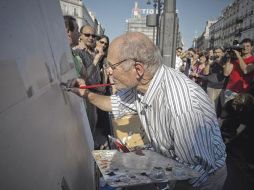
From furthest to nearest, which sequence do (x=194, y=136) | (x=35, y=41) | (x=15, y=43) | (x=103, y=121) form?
(x=103, y=121), (x=194, y=136), (x=35, y=41), (x=15, y=43)

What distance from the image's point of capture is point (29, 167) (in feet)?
2.69

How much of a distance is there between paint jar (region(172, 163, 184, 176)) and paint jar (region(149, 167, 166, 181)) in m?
0.06

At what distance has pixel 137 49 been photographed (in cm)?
150

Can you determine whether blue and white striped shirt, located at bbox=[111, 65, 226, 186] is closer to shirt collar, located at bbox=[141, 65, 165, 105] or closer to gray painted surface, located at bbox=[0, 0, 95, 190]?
shirt collar, located at bbox=[141, 65, 165, 105]

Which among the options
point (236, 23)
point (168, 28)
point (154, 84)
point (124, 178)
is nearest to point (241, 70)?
point (168, 28)

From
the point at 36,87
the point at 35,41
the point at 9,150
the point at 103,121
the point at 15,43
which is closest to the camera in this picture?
the point at 9,150

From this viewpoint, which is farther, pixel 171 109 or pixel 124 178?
pixel 171 109

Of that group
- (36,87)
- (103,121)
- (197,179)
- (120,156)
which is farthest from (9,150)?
(103,121)

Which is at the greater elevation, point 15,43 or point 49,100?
point 15,43

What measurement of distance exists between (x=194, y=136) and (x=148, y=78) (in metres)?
0.41

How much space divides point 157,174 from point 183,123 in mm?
270

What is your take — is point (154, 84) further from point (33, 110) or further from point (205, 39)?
point (205, 39)

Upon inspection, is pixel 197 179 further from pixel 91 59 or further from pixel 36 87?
pixel 91 59

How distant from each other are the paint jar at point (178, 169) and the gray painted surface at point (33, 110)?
458 millimetres
